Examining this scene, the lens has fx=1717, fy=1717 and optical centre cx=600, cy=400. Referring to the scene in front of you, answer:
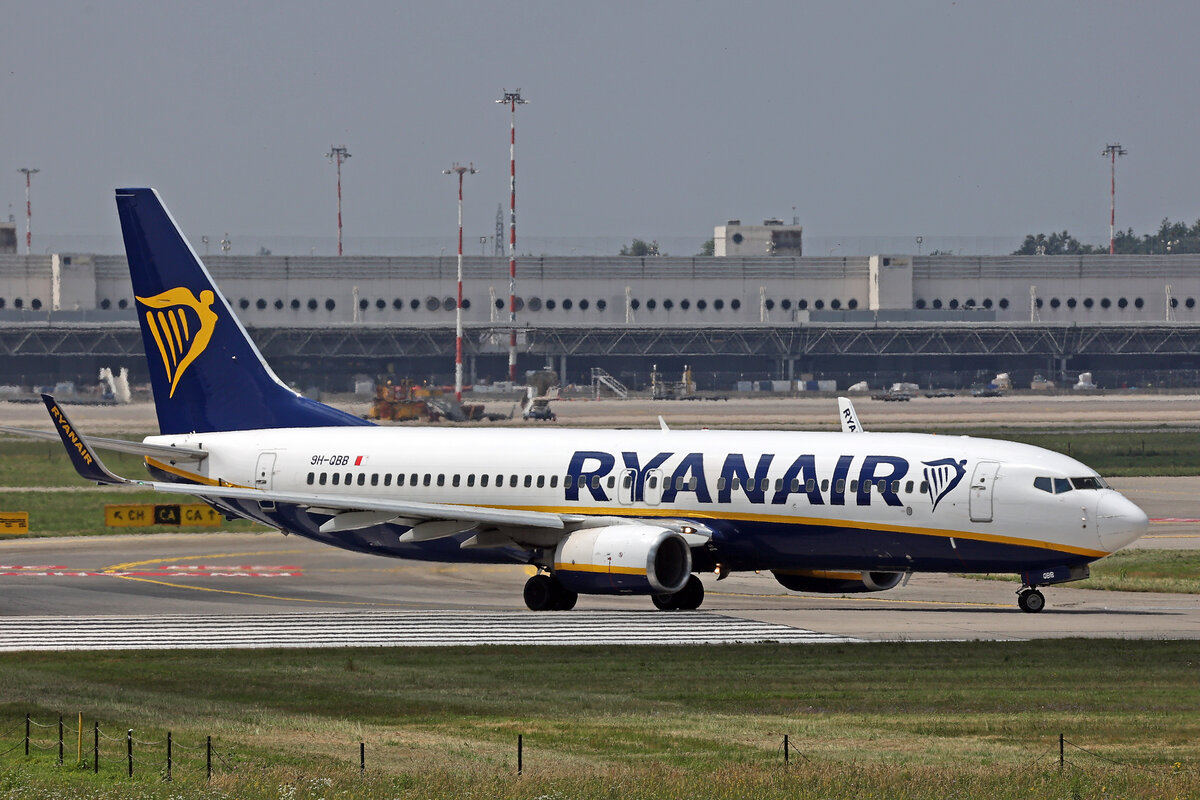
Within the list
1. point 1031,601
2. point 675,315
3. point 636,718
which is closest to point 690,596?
point 1031,601

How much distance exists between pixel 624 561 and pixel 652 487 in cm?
307

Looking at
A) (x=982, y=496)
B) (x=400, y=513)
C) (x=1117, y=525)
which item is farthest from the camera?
(x=400, y=513)

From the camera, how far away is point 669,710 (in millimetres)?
29359

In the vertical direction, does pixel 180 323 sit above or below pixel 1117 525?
above

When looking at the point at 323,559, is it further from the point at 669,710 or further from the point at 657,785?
the point at 657,785

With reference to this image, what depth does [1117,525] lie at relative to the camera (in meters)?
39.9

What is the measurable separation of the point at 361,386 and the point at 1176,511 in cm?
11632

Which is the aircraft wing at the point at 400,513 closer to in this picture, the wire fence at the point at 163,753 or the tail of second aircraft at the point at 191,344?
the tail of second aircraft at the point at 191,344

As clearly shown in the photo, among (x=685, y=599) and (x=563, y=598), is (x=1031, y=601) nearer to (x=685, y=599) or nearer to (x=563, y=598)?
(x=685, y=599)

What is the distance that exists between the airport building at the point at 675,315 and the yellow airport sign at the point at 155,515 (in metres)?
110

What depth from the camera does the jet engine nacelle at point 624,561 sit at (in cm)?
4131

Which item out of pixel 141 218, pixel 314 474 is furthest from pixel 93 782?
pixel 141 218

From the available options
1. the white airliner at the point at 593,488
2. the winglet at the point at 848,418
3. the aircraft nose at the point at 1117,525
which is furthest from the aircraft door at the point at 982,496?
the winglet at the point at 848,418

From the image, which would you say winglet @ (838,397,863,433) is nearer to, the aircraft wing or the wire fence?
the aircraft wing
